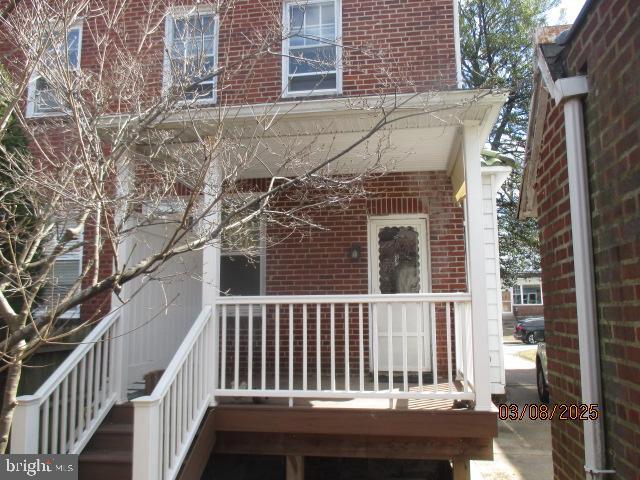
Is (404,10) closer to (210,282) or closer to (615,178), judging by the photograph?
(210,282)

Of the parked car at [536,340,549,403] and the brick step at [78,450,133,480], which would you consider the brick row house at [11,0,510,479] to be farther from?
the parked car at [536,340,549,403]

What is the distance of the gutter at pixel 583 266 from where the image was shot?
2379 mm

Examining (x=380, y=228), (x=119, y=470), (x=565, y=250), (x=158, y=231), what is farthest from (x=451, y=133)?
(x=119, y=470)

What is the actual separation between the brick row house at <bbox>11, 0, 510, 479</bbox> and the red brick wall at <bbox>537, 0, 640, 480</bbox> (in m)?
1.81

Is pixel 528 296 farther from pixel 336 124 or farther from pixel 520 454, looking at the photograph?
pixel 336 124

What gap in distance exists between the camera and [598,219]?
2402 mm

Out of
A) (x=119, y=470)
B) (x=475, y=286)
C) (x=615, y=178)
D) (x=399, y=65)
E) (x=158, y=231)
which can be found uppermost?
(x=399, y=65)

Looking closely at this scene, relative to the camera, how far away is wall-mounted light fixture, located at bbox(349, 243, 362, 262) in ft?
22.8

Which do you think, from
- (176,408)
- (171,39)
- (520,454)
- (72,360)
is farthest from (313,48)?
(520,454)

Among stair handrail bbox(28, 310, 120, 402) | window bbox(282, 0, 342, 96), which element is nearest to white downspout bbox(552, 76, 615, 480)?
stair handrail bbox(28, 310, 120, 402)

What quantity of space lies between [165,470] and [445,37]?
5931 mm

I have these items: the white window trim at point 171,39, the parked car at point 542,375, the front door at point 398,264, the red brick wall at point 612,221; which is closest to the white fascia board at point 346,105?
the white window trim at point 171,39

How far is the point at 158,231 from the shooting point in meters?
6.82

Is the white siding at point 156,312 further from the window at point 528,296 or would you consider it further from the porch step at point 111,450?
the window at point 528,296
